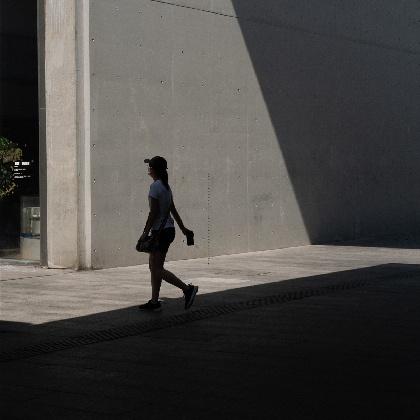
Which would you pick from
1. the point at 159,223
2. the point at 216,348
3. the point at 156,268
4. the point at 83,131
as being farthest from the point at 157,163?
the point at 83,131

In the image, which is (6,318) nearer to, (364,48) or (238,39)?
(238,39)

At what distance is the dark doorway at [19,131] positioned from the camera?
52.5ft

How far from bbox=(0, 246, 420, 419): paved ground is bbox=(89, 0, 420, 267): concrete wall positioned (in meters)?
2.70

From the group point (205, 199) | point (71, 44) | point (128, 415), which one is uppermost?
point (71, 44)

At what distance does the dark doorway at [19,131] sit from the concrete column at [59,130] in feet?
1.45

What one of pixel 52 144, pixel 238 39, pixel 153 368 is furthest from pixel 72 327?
pixel 238 39

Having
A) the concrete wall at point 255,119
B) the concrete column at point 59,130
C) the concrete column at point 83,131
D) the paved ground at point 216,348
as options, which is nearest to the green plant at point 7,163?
the concrete column at point 59,130

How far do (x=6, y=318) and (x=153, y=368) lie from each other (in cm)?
329

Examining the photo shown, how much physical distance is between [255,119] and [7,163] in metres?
5.02

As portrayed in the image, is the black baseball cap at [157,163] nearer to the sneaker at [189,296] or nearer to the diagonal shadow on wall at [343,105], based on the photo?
the sneaker at [189,296]

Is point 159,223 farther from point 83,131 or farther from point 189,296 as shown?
point 83,131

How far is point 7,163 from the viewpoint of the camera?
1619 centimetres

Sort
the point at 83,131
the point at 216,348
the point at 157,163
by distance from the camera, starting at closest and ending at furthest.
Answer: the point at 216,348 → the point at 157,163 → the point at 83,131

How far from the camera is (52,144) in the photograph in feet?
51.0
